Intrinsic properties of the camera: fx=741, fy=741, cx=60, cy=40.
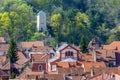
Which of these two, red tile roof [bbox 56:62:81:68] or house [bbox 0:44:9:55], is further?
house [bbox 0:44:9:55]

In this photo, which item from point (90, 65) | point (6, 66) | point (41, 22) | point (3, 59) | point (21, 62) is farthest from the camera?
point (41, 22)

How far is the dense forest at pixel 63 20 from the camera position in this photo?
129625 millimetres

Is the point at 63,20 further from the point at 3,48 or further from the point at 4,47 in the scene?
the point at 3,48

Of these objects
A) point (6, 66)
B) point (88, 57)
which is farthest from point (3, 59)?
point (88, 57)

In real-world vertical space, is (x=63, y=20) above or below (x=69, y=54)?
above

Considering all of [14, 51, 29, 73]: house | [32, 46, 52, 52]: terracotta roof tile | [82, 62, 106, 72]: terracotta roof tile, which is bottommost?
[82, 62, 106, 72]: terracotta roof tile

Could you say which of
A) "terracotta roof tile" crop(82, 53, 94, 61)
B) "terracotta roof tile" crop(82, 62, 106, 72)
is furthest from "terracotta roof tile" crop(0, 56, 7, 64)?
"terracotta roof tile" crop(82, 62, 106, 72)

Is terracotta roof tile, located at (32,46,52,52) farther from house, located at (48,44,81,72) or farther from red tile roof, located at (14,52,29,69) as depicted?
house, located at (48,44,81,72)

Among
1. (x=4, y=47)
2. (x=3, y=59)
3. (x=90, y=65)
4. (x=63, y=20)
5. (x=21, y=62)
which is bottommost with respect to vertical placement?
(x=90, y=65)

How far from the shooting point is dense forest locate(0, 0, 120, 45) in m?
130

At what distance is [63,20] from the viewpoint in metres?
138

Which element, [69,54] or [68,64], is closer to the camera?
[68,64]

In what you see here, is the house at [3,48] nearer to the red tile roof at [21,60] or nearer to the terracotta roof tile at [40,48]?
the terracotta roof tile at [40,48]

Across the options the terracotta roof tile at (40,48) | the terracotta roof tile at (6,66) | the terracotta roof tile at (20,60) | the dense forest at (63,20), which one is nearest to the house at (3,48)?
the terracotta roof tile at (40,48)
